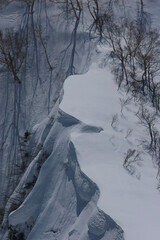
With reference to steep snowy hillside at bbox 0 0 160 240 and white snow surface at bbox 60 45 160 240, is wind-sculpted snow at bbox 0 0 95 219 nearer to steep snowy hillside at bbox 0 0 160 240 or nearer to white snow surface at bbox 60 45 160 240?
steep snowy hillside at bbox 0 0 160 240

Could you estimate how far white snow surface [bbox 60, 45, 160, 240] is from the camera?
25.2ft

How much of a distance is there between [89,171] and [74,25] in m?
15.4

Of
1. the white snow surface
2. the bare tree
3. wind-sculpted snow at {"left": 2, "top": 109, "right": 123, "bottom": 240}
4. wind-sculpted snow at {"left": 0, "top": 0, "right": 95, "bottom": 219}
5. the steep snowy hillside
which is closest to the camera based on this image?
the white snow surface

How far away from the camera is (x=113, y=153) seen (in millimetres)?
10727

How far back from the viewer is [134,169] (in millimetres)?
10203

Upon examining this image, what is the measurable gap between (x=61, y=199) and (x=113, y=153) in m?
3.02

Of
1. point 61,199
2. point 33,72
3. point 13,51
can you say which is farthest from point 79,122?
point 13,51

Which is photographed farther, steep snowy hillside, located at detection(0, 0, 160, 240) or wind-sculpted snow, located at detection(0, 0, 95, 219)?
wind-sculpted snow, located at detection(0, 0, 95, 219)

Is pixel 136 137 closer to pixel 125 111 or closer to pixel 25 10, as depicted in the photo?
pixel 125 111

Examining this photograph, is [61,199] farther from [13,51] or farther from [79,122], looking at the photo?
[13,51]

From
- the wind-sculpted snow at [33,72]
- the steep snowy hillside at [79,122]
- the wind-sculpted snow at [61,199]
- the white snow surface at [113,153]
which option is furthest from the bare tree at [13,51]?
the wind-sculpted snow at [61,199]

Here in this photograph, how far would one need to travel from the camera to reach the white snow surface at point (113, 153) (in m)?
7.70

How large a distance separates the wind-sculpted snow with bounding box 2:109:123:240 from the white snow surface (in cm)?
35

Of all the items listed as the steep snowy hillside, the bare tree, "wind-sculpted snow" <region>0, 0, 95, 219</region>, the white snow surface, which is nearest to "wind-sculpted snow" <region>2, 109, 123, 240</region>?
the steep snowy hillside
